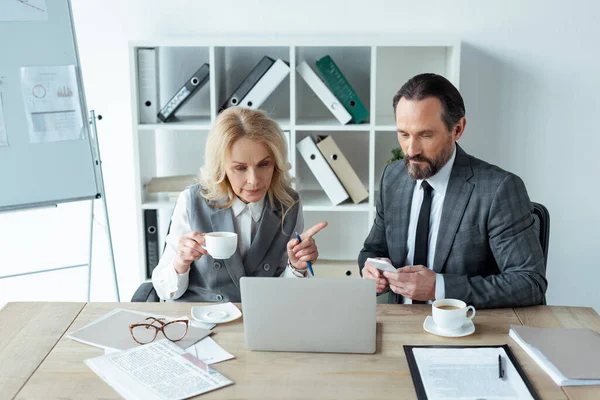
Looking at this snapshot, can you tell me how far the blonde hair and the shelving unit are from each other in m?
0.81

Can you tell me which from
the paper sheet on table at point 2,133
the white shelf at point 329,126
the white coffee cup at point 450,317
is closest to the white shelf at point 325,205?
the white shelf at point 329,126

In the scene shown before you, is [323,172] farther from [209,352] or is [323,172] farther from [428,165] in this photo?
[209,352]

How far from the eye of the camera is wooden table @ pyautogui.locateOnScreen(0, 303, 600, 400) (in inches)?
55.1

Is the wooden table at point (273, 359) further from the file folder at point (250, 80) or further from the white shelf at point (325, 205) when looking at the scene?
the file folder at point (250, 80)

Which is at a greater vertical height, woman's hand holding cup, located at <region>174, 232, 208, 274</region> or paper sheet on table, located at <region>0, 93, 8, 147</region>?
paper sheet on table, located at <region>0, 93, 8, 147</region>

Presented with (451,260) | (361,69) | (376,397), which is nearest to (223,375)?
(376,397)

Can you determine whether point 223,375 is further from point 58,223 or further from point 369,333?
point 58,223

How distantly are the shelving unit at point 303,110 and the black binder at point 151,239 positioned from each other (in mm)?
46

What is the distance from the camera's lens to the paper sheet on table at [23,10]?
2.61 metres

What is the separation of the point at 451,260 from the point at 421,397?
0.77 meters

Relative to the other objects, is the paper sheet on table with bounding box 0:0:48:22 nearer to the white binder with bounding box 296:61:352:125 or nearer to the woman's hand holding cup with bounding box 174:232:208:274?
the white binder with bounding box 296:61:352:125

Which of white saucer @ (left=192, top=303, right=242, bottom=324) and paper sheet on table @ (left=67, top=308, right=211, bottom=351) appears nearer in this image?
paper sheet on table @ (left=67, top=308, right=211, bottom=351)

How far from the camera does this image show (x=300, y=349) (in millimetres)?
1583

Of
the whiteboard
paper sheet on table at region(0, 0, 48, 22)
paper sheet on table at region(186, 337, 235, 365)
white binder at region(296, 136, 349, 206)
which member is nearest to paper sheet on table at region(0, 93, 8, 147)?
the whiteboard
